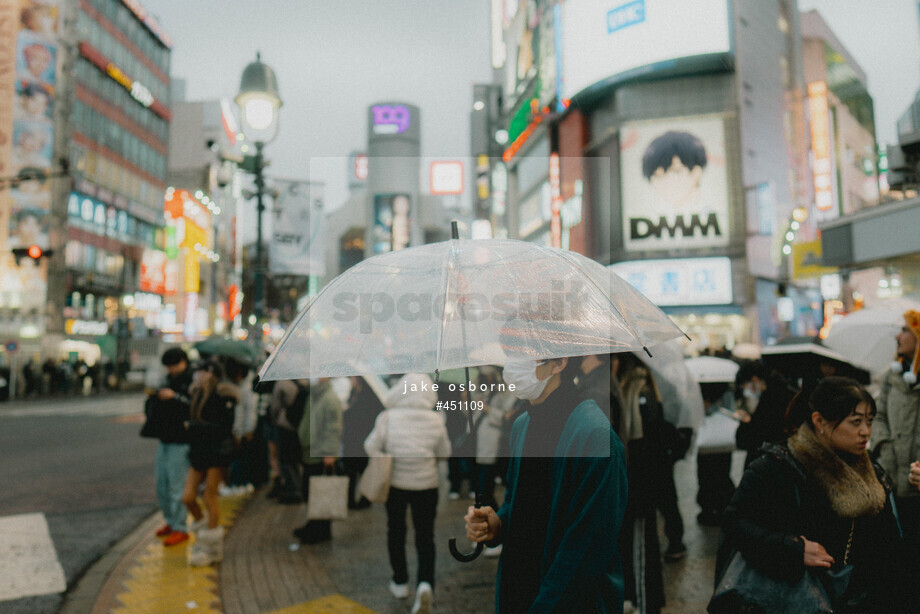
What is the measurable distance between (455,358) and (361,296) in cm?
67

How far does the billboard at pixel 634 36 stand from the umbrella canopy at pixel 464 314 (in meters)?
23.9

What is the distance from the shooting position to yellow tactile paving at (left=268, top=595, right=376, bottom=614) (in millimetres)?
4734

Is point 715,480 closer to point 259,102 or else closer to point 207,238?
point 259,102

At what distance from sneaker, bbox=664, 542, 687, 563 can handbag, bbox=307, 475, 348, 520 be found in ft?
10.3

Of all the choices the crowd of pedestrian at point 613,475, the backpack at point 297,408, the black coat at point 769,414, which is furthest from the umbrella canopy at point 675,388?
the backpack at point 297,408

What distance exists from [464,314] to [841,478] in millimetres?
1818

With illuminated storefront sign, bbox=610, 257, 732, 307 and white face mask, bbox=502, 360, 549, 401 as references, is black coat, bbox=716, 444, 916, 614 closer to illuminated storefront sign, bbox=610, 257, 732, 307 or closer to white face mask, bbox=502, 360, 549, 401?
white face mask, bbox=502, 360, 549, 401

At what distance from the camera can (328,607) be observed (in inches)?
190

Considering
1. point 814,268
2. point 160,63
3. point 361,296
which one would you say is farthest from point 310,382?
point 160,63

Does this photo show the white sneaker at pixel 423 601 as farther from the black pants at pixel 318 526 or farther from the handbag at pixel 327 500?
the black pants at pixel 318 526

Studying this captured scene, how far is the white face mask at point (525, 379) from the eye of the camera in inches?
102

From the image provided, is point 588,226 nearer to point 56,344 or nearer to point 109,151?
point 56,344

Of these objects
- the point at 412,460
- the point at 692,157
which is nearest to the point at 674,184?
the point at 692,157

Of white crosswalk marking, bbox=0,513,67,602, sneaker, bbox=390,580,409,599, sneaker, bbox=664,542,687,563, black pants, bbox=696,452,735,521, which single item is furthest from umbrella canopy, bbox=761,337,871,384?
white crosswalk marking, bbox=0,513,67,602
